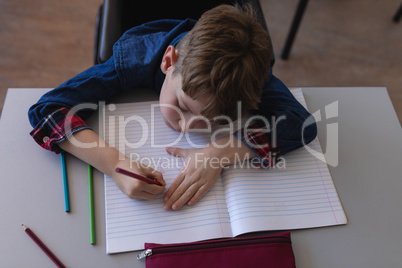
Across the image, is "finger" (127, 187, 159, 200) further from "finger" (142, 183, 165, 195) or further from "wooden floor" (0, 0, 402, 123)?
"wooden floor" (0, 0, 402, 123)

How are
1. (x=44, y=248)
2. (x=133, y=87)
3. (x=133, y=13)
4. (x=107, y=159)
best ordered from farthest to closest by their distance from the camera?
(x=133, y=13) → (x=133, y=87) → (x=107, y=159) → (x=44, y=248)

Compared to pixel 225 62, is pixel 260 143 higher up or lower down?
lower down

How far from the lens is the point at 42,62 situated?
5.48 ft

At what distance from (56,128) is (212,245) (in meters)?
0.42

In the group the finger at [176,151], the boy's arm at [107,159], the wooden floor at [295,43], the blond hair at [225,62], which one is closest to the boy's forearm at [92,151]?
the boy's arm at [107,159]

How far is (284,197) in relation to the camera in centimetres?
75

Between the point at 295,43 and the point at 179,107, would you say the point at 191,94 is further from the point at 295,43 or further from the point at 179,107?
the point at 295,43

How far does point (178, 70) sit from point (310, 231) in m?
0.44

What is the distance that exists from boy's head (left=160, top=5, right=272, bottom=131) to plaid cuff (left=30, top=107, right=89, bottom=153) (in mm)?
219

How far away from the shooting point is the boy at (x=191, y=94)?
2.28 ft

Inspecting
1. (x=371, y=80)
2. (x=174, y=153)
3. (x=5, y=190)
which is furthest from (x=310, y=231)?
(x=371, y=80)

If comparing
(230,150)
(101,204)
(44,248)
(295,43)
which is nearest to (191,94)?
(230,150)

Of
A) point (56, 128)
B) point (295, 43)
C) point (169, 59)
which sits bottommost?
point (295, 43)

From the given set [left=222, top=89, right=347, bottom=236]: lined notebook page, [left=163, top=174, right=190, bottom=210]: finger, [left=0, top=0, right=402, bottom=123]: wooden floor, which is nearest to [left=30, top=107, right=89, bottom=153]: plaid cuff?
[left=163, top=174, right=190, bottom=210]: finger
